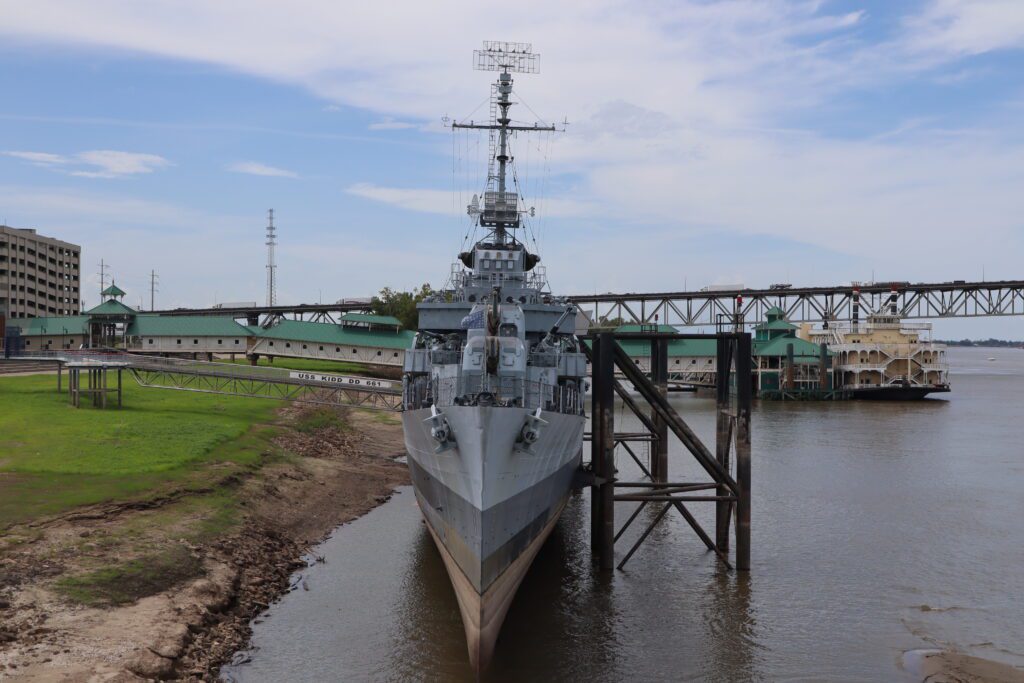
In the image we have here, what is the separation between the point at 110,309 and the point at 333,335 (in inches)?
1013

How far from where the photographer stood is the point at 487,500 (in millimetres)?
21031

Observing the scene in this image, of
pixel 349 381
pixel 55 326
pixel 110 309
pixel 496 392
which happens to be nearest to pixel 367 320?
pixel 110 309

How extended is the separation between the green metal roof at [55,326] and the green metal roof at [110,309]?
172 centimetres

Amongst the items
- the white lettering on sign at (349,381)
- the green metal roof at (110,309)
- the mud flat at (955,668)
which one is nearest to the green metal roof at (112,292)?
the green metal roof at (110,309)

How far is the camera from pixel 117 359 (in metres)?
50.8

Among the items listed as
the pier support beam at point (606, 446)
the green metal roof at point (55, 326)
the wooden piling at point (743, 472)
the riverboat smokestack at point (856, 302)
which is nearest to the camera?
the wooden piling at point (743, 472)

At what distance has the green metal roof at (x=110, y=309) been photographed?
9481 cm

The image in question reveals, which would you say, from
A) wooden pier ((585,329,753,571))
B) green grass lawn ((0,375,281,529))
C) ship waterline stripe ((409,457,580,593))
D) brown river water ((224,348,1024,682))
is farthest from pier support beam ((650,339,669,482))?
green grass lawn ((0,375,281,529))

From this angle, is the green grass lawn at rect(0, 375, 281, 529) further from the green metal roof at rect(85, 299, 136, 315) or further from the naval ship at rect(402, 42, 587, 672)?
the green metal roof at rect(85, 299, 136, 315)

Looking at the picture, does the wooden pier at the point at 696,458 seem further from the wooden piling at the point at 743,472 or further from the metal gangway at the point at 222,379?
the metal gangway at the point at 222,379

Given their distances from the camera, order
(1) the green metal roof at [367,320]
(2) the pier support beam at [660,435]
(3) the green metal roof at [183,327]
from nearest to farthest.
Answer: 1. (2) the pier support beam at [660,435]
2. (3) the green metal roof at [183,327]
3. (1) the green metal roof at [367,320]

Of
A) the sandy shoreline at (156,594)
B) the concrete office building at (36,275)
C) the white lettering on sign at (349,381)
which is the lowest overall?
the sandy shoreline at (156,594)

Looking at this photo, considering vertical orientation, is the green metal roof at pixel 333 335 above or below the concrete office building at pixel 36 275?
below

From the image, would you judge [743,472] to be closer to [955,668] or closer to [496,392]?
[955,668]
